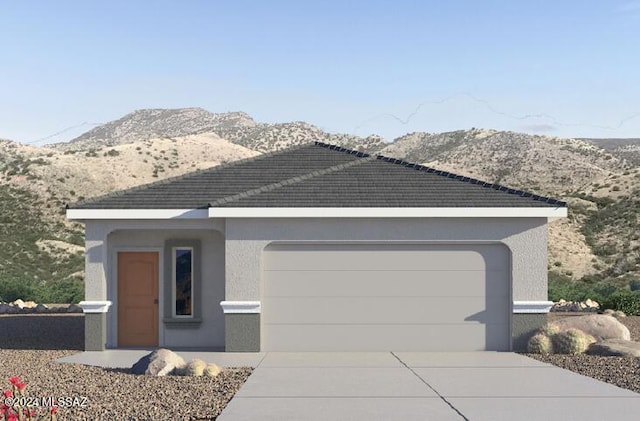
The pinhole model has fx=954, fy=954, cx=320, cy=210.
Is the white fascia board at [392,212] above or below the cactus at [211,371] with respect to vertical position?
above

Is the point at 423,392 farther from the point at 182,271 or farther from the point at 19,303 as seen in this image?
the point at 19,303

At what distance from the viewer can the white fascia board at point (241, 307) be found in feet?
63.8

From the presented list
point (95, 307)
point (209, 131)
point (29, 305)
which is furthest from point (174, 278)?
point (209, 131)

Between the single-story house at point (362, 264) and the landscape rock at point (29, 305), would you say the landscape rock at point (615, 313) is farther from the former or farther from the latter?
the landscape rock at point (29, 305)

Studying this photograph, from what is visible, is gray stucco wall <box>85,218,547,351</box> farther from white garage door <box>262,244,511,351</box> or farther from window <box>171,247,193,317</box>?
window <box>171,247,193,317</box>

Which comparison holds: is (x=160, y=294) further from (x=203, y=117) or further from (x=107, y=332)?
(x=203, y=117)

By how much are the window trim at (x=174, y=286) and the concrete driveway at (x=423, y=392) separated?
298cm

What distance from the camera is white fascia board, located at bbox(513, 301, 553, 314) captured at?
64.4 ft

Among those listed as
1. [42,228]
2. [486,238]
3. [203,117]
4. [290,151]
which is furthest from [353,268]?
→ [203,117]

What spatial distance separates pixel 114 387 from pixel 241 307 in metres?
5.35

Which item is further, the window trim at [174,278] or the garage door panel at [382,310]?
the window trim at [174,278]

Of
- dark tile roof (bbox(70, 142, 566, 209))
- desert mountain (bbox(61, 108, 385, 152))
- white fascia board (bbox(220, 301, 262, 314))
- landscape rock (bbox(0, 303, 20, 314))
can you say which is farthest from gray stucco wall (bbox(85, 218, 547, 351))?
desert mountain (bbox(61, 108, 385, 152))

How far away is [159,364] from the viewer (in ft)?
51.9

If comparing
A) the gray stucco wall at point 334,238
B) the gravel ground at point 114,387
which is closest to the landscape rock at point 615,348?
the gray stucco wall at point 334,238
